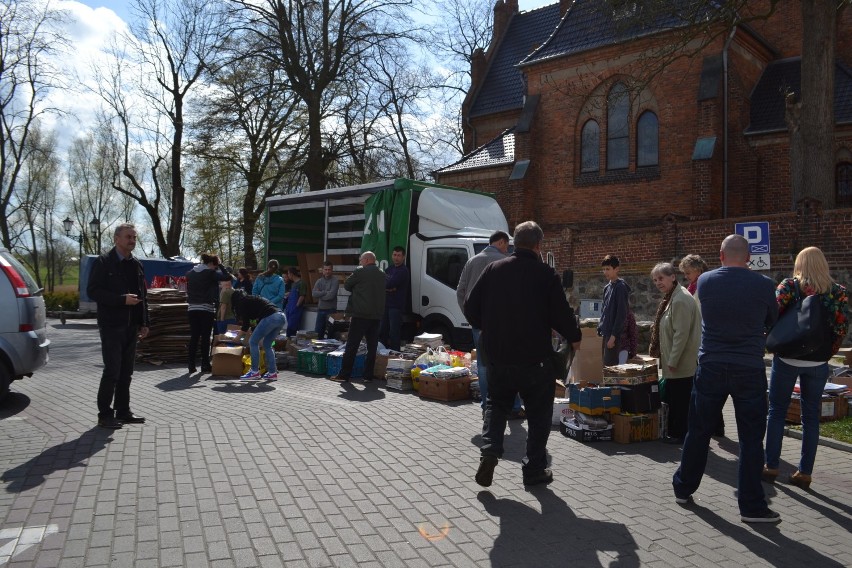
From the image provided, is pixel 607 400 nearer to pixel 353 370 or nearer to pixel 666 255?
pixel 353 370

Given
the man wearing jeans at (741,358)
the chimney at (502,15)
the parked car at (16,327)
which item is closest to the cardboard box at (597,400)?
the man wearing jeans at (741,358)

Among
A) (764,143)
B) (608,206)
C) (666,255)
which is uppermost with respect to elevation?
(764,143)

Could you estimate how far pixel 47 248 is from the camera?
57094mm

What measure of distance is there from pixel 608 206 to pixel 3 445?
2061cm

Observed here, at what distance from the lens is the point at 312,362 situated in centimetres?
1167

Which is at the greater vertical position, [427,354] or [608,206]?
[608,206]

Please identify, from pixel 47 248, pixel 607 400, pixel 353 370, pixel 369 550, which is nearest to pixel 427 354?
pixel 353 370

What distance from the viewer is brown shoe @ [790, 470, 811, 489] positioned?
18.0 feet

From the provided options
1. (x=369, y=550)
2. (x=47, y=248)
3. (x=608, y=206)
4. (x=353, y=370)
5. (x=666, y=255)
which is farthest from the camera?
(x=47, y=248)

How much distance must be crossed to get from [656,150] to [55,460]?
21119 millimetres

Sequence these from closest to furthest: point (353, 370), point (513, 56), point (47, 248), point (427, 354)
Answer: point (427, 354), point (353, 370), point (513, 56), point (47, 248)

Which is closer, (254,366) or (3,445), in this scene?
(3,445)

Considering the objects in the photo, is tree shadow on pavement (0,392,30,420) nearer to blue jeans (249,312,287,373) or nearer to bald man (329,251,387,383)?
blue jeans (249,312,287,373)

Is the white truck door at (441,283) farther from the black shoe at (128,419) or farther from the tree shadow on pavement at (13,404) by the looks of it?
the tree shadow on pavement at (13,404)
